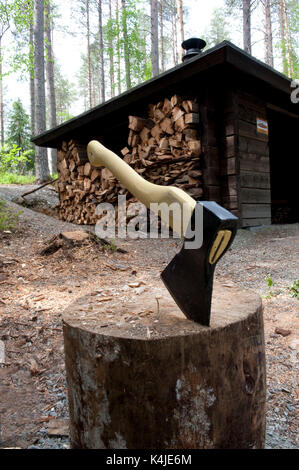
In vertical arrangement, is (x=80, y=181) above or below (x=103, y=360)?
above

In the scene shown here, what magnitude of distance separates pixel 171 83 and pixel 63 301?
12.1ft

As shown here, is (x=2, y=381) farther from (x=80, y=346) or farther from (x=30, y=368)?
(x=80, y=346)

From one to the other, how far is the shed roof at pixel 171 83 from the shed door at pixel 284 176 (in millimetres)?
3993

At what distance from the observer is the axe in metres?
1.03

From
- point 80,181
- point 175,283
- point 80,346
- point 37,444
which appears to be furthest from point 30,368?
point 80,181

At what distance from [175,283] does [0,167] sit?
7343mm

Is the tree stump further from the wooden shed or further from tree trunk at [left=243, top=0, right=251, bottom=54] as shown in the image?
tree trunk at [left=243, top=0, right=251, bottom=54]

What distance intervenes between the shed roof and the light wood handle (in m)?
3.29

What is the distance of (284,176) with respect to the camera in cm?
1040

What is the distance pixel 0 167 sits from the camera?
290 inches

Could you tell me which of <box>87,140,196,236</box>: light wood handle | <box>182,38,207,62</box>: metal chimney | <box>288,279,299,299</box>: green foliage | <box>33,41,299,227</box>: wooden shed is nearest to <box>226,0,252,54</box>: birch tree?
<box>33,41,299,227</box>: wooden shed

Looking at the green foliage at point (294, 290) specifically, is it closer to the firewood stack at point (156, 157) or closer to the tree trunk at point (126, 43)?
the firewood stack at point (156, 157)

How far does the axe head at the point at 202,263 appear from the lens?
1021 mm

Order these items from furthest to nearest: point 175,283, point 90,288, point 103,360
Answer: point 90,288 < point 175,283 < point 103,360
